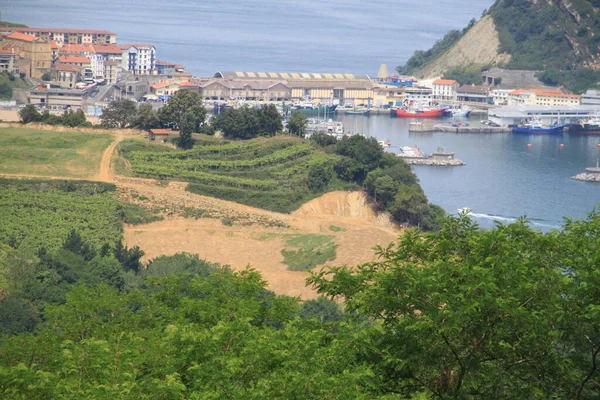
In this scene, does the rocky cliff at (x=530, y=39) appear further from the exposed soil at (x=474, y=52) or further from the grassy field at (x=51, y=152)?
the grassy field at (x=51, y=152)

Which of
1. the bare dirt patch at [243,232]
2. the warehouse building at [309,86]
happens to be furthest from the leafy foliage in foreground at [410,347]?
the warehouse building at [309,86]

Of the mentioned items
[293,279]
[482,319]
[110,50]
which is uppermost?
[110,50]

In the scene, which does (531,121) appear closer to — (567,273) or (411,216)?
(411,216)

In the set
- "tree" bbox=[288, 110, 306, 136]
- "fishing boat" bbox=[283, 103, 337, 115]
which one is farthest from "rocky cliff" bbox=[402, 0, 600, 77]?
"tree" bbox=[288, 110, 306, 136]

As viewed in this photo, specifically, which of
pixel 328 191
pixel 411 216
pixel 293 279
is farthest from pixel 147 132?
pixel 293 279

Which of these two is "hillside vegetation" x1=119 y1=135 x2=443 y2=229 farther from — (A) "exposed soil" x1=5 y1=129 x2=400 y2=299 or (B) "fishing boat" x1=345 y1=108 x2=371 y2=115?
(B) "fishing boat" x1=345 y1=108 x2=371 y2=115

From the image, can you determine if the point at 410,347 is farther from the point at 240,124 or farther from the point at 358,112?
the point at 358,112

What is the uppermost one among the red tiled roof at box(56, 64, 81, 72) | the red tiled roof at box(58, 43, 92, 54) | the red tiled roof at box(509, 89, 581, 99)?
the red tiled roof at box(58, 43, 92, 54)
